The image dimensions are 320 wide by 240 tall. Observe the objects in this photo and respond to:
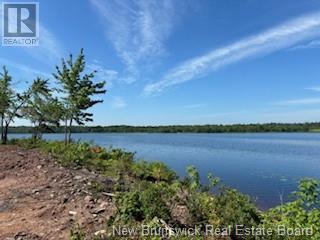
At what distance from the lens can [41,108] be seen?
24.3m

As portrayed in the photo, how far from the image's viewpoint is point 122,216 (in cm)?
541

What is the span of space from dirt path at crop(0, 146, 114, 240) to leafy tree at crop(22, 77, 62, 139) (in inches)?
508

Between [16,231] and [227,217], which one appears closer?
[16,231]

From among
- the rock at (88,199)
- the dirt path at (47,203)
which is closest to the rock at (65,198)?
the dirt path at (47,203)

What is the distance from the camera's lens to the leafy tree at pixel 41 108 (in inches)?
853

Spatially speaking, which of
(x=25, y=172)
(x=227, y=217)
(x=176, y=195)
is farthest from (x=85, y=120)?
(x=227, y=217)

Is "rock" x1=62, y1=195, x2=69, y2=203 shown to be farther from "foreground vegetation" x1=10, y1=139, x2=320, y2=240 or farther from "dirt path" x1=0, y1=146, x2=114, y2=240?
"foreground vegetation" x1=10, y1=139, x2=320, y2=240

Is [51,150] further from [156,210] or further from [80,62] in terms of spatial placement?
[156,210]

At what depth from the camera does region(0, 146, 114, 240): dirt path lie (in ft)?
16.9

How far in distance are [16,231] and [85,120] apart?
1574cm

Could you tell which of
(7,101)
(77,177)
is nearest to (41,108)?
(7,101)

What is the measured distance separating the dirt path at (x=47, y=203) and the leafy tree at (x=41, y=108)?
508 inches

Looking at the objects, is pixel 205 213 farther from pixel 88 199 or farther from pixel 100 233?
pixel 88 199

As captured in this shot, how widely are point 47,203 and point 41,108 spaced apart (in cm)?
1926
